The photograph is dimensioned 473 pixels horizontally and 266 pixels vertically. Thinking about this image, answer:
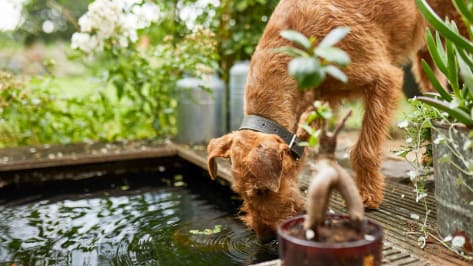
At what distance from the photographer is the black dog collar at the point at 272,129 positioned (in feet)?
8.01

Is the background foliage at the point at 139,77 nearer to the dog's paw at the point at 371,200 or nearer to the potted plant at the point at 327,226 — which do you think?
the dog's paw at the point at 371,200

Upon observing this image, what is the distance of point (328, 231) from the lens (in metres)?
1.34

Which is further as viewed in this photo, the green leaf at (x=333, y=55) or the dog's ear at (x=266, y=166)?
the dog's ear at (x=266, y=166)

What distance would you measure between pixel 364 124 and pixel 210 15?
320 centimetres

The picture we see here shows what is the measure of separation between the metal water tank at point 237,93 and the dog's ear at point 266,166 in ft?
9.45

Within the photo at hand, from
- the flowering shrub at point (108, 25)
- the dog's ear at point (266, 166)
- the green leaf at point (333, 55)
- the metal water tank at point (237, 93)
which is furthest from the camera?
the metal water tank at point (237, 93)

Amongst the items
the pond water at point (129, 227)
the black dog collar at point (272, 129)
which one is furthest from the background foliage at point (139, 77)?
the black dog collar at point (272, 129)

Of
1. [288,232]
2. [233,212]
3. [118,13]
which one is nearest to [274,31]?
[233,212]

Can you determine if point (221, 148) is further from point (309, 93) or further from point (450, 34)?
point (450, 34)

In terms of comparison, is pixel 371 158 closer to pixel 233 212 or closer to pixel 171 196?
pixel 233 212

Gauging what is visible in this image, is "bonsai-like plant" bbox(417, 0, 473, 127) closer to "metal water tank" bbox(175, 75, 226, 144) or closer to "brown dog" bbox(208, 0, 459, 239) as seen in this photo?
"brown dog" bbox(208, 0, 459, 239)

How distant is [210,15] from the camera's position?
18.1 feet

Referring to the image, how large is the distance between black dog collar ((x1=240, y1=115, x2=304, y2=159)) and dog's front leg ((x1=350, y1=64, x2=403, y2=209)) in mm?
512

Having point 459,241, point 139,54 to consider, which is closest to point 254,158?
point 459,241
